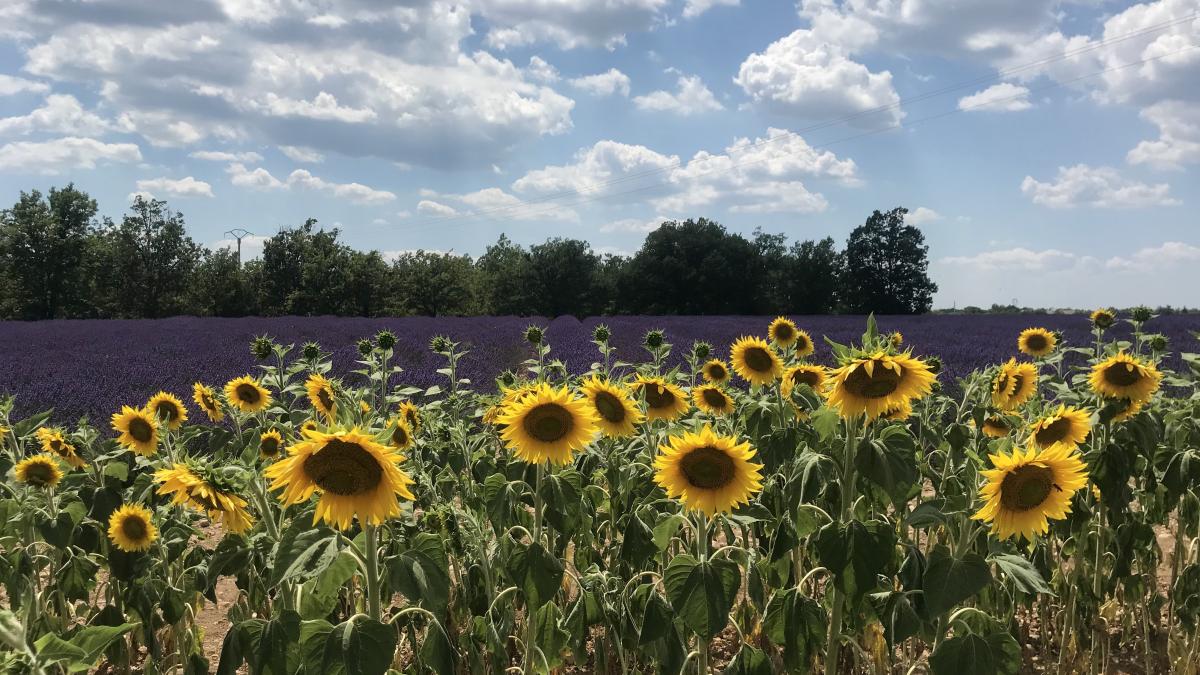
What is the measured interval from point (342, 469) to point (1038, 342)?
5084 millimetres

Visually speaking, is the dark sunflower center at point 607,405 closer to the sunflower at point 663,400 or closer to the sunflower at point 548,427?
the sunflower at point 663,400

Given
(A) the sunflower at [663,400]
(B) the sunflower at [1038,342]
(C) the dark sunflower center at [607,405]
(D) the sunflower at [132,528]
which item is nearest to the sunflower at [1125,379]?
(A) the sunflower at [663,400]

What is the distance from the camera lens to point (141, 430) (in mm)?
3818

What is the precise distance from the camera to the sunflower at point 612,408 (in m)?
3.01

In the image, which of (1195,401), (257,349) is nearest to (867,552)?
(1195,401)

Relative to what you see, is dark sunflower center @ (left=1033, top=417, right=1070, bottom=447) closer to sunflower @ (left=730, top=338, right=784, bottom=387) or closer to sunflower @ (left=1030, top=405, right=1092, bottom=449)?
sunflower @ (left=1030, top=405, right=1092, bottom=449)

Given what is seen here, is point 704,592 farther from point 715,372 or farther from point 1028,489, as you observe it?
point 715,372

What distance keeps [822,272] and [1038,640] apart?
5170 centimetres

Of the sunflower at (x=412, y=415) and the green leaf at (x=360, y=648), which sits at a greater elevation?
the sunflower at (x=412, y=415)

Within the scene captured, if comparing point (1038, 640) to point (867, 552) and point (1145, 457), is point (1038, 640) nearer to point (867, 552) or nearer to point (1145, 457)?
point (1145, 457)

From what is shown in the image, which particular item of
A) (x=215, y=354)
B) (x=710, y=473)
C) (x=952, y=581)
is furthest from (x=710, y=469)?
(x=215, y=354)

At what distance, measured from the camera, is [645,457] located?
10.6 ft

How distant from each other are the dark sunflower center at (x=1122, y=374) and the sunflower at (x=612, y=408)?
1745 mm

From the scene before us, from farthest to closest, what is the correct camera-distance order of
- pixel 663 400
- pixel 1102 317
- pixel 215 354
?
1. pixel 215 354
2. pixel 1102 317
3. pixel 663 400
